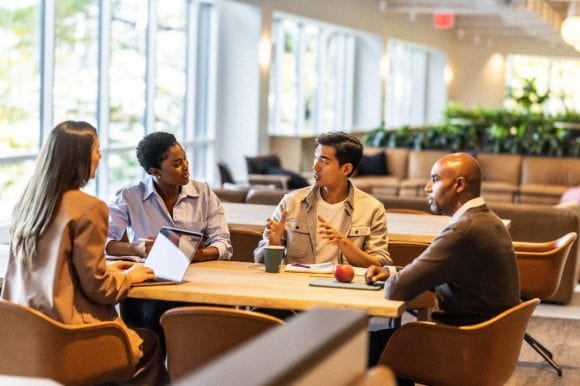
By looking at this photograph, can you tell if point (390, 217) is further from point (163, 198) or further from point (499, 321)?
point (499, 321)

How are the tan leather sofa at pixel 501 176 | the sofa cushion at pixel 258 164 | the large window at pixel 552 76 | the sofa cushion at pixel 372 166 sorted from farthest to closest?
the large window at pixel 552 76, the sofa cushion at pixel 372 166, the tan leather sofa at pixel 501 176, the sofa cushion at pixel 258 164

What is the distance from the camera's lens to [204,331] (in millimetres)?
3412

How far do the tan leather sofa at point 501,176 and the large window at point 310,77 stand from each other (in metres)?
2.79

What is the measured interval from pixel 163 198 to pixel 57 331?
50.0 inches

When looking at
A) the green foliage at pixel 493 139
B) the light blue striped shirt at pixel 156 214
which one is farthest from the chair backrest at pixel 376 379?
the green foliage at pixel 493 139

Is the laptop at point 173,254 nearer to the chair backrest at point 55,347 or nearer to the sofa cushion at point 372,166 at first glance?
the chair backrest at point 55,347

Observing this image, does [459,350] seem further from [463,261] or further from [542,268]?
[542,268]

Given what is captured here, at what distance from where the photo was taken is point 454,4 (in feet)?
62.1

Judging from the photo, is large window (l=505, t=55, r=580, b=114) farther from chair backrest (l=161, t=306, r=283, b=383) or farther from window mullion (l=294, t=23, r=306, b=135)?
chair backrest (l=161, t=306, r=283, b=383)

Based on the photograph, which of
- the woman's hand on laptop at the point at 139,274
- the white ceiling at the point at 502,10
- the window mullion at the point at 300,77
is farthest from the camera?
the window mullion at the point at 300,77

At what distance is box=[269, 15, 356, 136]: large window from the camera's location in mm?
16297

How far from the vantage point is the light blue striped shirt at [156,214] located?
15.1ft

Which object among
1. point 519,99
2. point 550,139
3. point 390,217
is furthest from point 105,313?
point 519,99

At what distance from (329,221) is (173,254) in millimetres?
907
